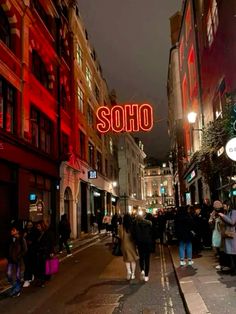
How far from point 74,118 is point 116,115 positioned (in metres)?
6.18

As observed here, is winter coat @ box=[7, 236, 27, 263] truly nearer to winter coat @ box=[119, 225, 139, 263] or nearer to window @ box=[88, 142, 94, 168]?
winter coat @ box=[119, 225, 139, 263]

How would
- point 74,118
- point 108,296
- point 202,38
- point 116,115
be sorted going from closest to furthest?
point 108,296
point 202,38
point 116,115
point 74,118

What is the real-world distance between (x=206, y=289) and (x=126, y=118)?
17471 mm

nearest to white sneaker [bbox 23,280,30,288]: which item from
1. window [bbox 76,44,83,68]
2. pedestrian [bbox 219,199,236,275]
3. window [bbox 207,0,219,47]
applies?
pedestrian [bbox 219,199,236,275]

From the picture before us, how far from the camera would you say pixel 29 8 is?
21.8m

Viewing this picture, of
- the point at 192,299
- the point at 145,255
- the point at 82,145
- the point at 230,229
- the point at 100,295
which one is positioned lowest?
the point at 100,295

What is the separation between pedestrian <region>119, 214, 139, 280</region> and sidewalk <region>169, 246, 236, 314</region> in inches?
49.4

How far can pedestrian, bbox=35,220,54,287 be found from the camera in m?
11.3

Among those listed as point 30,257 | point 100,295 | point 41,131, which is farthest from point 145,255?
point 41,131

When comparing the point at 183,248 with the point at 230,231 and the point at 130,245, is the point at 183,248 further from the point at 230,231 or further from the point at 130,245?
the point at 230,231

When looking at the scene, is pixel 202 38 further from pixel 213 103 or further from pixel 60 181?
pixel 60 181

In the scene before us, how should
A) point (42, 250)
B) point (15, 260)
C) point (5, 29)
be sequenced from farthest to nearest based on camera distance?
point (5, 29), point (42, 250), point (15, 260)

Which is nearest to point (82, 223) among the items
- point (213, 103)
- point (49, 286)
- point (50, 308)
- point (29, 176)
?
point (29, 176)

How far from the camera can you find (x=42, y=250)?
37.1 feet
